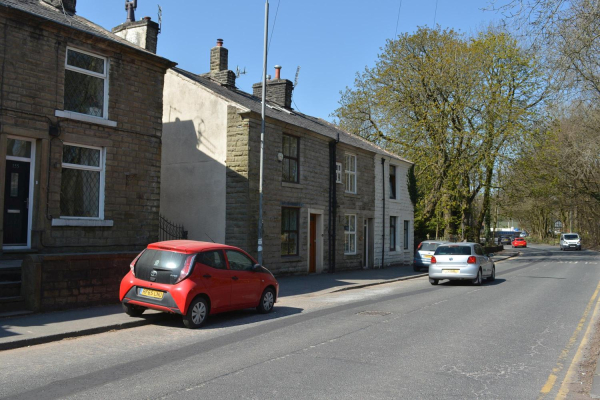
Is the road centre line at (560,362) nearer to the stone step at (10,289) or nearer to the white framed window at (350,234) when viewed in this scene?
the stone step at (10,289)

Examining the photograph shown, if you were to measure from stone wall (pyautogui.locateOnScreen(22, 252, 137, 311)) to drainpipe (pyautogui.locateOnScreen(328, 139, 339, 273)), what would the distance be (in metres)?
11.4

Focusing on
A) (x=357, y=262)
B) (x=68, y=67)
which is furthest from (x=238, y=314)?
(x=357, y=262)

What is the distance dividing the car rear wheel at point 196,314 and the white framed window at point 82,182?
5.45 meters

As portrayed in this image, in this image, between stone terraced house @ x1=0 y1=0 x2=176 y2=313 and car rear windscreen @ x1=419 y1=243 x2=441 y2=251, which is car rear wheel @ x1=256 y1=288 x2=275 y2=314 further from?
car rear windscreen @ x1=419 y1=243 x2=441 y2=251

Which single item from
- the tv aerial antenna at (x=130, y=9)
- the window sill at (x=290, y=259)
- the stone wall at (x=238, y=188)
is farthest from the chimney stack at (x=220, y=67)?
the window sill at (x=290, y=259)

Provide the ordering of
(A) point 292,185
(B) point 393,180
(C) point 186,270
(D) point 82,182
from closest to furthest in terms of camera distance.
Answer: (C) point 186,270 < (D) point 82,182 < (A) point 292,185 < (B) point 393,180

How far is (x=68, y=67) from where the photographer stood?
13086 millimetres

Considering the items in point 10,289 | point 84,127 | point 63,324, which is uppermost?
point 84,127

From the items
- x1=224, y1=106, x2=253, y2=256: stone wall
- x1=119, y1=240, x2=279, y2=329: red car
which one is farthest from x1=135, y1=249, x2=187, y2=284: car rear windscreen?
x1=224, y1=106, x2=253, y2=256: stone wall

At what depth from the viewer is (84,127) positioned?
13.3 m

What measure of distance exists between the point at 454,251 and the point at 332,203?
614cm

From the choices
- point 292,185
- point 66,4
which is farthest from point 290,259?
point 66,4

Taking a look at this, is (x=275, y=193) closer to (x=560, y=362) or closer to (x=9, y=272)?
(x=9, y=272)

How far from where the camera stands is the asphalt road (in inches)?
225
